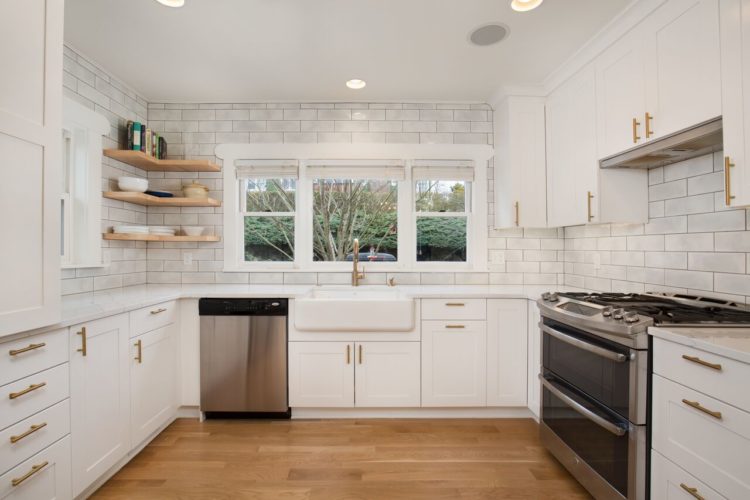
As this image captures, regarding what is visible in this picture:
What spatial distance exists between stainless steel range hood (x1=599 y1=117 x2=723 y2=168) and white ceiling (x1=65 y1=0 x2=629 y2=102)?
2.62ft

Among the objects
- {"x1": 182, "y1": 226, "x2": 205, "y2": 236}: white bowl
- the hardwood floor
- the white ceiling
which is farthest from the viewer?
{"x1": 182, "y1": 226, "x2": 205, "y2": 236}: white bowl

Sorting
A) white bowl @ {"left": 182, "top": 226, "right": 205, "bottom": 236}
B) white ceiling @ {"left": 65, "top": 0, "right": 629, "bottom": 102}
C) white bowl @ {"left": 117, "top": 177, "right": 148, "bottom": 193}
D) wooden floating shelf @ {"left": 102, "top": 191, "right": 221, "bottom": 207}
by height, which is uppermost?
white ceiling @ {"left": 65, "top": 0, "right": 629, "bottom": 102}

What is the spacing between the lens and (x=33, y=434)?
57.7 inches

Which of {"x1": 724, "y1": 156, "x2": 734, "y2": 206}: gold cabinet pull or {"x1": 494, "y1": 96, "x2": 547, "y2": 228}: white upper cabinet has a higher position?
{"x1": 494, "y1": 96, "x2": 547, "y2": 228}: white upper cabinet

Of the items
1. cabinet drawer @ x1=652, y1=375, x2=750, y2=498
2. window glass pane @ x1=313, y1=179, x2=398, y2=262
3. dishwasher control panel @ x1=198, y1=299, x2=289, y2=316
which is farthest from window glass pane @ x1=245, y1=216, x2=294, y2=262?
cabinet drawer @ x1=652, y1=375, x2=750, y2=498

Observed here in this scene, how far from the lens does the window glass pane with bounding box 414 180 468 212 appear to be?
3.33 metres

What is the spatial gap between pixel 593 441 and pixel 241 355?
2.20 meters

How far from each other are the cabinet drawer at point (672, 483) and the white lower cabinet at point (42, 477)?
2474 mm

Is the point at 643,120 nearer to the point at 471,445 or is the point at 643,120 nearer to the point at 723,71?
the point at 723,71

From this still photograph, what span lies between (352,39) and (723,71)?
1868mm

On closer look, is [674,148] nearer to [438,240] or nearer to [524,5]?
[524,5]

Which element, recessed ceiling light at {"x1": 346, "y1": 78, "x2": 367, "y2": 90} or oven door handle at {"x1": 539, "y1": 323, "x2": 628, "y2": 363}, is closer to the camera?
oven door handle at {"x1": 539, "y1": 323, "x2": 628, "y2": 363}

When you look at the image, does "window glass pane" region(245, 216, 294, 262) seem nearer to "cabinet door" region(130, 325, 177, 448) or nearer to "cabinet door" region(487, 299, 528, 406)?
"cabinet door" region(130, 325, 177, 448)

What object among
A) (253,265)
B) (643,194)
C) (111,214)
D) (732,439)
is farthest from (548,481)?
(111,214)
